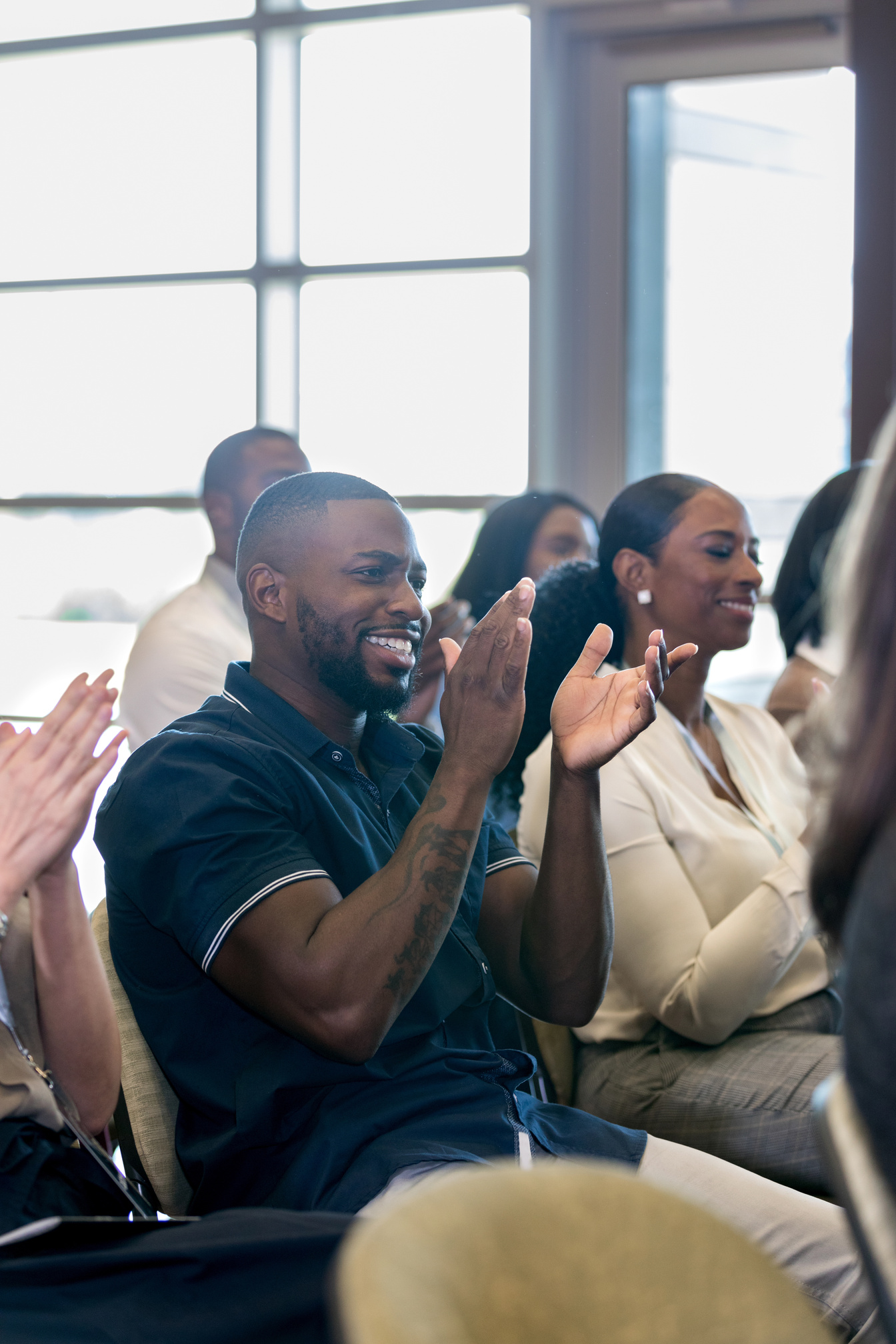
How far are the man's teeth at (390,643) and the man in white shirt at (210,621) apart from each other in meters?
1.13

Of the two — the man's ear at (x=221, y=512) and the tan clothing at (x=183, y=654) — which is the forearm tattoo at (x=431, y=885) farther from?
→ the man's ear at (x=221, y=512)

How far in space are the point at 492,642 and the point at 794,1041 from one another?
2.72 feet

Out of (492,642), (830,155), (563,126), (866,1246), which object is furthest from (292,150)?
(866,1246)

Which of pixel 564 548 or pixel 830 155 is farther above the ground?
pixel 830 155

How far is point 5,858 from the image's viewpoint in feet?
4.10

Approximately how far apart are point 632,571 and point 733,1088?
36.8 inches

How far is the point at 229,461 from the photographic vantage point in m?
3.10

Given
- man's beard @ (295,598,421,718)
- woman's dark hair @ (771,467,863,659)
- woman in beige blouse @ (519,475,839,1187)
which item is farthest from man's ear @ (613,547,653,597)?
man's beard @ (295,598,421,718)

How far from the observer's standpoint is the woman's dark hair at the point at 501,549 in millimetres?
3105

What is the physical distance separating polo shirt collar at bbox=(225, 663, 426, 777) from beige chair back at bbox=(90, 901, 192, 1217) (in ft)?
1.14

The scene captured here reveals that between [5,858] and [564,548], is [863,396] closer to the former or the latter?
[564,548]

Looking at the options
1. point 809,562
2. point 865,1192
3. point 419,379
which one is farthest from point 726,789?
point 419,379

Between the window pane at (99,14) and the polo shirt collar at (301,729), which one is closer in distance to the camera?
the polo shirt collar at (301,729)

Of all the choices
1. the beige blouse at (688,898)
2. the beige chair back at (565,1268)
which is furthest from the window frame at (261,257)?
the beige chair back at (565,1268)
